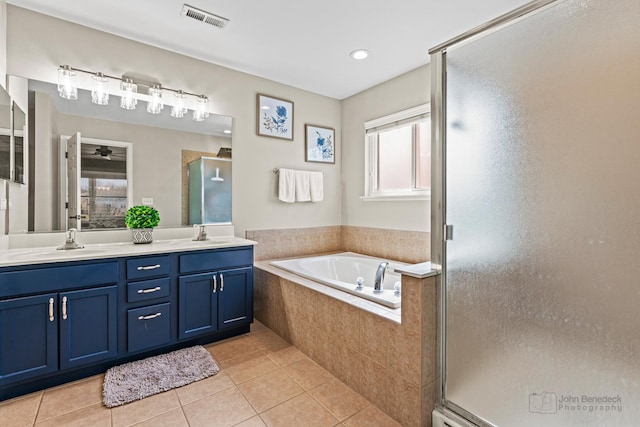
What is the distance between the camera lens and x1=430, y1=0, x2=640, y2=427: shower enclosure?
3.31 feet

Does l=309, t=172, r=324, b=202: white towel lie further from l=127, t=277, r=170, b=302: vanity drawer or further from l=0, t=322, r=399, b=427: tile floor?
l=0, t=322, r=399, b=427: tile floor

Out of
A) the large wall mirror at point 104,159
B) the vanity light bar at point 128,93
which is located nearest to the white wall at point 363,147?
the large wall mirror at point 104,159

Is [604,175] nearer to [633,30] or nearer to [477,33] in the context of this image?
[633,30]

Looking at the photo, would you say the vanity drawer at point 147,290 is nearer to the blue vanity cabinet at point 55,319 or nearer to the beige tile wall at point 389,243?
the blue vanity cabinet at point 55,319

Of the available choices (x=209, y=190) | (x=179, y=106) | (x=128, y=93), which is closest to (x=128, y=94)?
(x=128, y=93)

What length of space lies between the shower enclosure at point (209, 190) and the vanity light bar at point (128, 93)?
447mm

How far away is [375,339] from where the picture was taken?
1762mm

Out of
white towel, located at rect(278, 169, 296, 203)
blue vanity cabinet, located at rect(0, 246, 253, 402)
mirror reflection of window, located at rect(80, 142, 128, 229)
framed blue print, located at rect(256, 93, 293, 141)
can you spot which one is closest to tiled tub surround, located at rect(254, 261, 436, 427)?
blue vanity cabinet, located at rect(0, 246, 253, 402)

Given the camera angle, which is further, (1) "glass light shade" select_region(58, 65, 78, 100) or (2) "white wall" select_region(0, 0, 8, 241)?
(1) "glass light shade" select_region(58, 65, 78, 100)

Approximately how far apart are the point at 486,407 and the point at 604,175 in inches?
42.7

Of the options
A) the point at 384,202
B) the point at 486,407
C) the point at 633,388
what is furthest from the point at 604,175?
the point at 384,202

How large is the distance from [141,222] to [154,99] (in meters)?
1.07

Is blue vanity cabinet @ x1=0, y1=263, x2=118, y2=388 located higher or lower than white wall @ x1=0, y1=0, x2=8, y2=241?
lower

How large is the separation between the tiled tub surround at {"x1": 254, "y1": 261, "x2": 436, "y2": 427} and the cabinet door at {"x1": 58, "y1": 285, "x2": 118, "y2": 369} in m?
1.23
